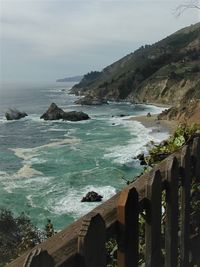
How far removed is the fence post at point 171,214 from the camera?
279 cm

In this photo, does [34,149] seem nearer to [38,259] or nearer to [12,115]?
[12,115]

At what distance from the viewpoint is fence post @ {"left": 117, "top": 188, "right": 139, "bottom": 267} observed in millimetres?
2193

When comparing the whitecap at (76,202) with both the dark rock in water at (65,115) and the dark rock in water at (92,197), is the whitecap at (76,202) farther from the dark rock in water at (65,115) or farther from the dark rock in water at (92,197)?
the dark rock in water at (65,115)

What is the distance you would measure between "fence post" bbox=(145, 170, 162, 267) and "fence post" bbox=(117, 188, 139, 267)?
0.23 m

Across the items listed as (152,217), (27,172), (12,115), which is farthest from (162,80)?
(152,217)

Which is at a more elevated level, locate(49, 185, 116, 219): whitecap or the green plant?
the green plant

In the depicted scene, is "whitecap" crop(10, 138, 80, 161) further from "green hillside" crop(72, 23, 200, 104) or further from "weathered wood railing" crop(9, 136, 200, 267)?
"green hillside" crop(72, 23, 200, 104)

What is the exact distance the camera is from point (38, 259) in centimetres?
155

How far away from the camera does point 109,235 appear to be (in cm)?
214

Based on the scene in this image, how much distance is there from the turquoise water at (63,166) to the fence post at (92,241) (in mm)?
8703

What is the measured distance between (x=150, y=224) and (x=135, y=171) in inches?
1099

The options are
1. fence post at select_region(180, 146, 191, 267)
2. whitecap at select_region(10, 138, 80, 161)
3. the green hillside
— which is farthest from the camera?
the green hillside

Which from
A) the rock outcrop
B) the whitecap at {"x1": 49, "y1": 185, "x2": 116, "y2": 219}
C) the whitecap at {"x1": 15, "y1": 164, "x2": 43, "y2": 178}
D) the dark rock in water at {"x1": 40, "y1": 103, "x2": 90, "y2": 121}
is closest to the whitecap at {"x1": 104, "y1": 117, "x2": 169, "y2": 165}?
the rock outcrop

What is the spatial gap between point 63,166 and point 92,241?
32.0 m
